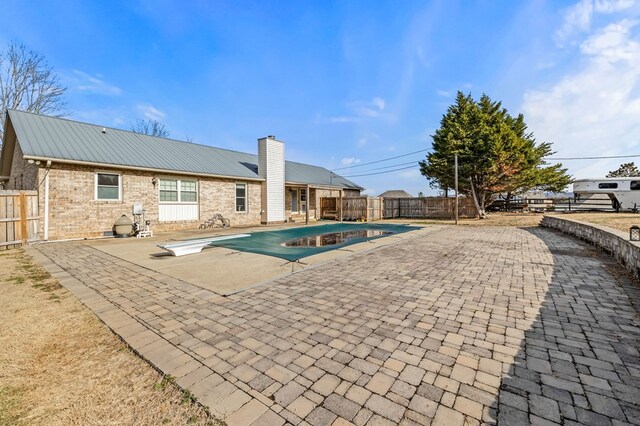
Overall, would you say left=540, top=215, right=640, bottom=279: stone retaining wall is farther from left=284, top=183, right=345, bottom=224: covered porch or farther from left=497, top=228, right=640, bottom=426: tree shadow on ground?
left=284, top=183, right=345, bottom=224: covered porch

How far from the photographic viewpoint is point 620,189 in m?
21.8

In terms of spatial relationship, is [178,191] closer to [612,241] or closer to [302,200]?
[302,200]

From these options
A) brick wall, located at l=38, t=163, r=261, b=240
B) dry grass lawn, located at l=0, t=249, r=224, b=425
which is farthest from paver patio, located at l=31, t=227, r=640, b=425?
brick wall, located at l=38, t=163, r=261, b=240

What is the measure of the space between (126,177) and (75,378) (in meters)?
12.2

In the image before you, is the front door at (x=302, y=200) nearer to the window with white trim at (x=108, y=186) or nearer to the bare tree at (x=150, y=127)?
the window with white trim at (x=108, y=186)

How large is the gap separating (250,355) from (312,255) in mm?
4678

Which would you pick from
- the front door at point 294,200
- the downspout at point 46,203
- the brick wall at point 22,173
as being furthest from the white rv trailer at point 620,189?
the brick wall at point 22,173

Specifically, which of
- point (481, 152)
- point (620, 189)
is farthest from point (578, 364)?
point (620, 189)

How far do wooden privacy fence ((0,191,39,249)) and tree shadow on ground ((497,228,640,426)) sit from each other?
42.9 feet

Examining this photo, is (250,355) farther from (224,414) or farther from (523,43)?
(523,43)

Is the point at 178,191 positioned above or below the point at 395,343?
above

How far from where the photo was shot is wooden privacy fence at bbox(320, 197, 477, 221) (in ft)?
72.1

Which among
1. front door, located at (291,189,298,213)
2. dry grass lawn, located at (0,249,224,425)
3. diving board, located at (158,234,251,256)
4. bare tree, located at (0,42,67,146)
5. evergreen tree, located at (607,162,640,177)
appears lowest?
dry grass lawn, located at (0,249,224,425)

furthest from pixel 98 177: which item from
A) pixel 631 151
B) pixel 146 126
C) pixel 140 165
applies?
pixel 631 151
